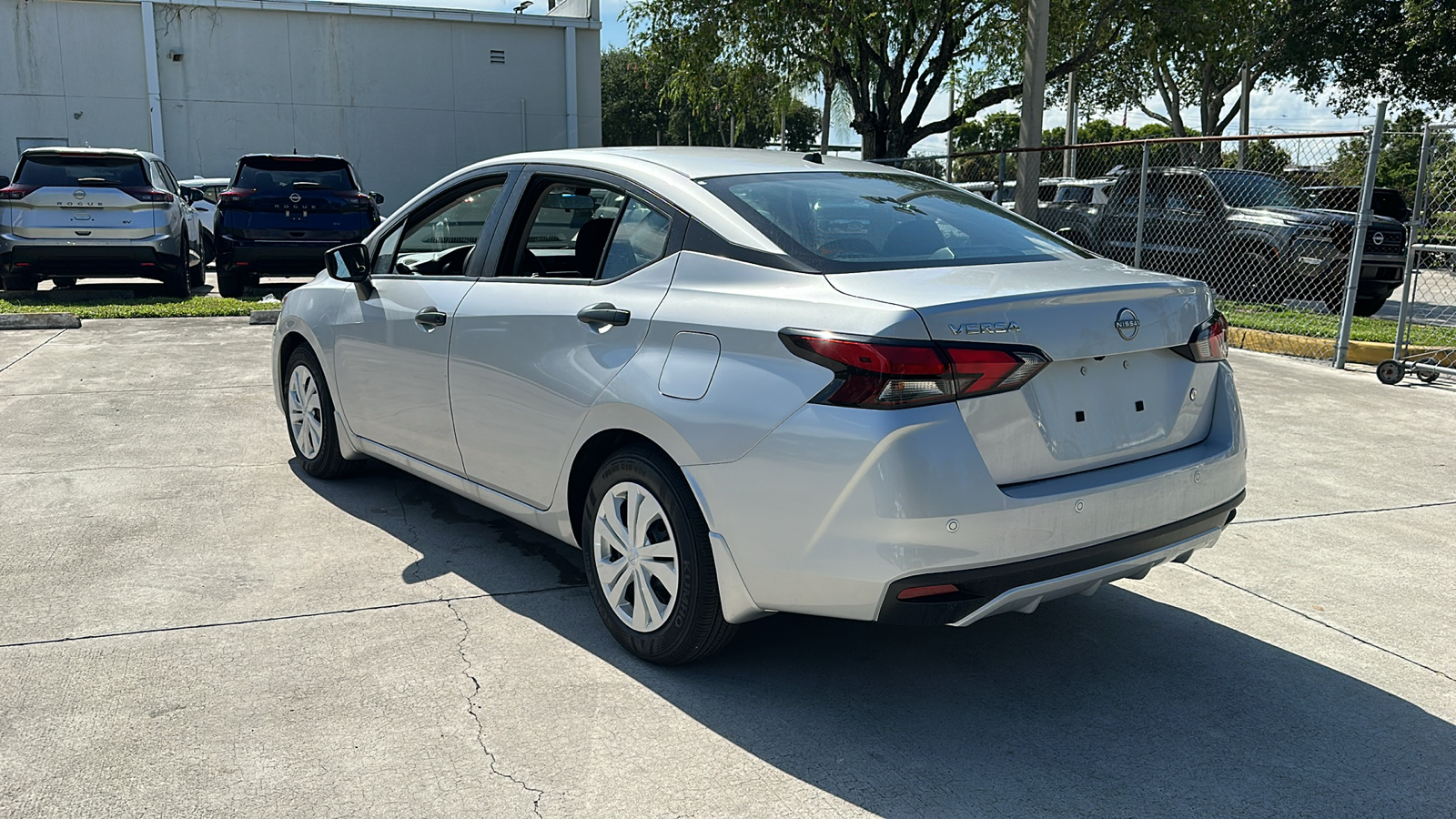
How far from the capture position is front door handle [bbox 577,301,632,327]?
366cm

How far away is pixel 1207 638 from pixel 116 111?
97.3 ft

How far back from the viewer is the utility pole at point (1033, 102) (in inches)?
497

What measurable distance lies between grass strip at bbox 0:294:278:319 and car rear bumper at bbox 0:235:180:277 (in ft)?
1.37

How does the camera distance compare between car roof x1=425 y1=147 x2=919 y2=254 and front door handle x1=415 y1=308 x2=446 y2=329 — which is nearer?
car roof x1=425 y1=147 x2=919 y2=254

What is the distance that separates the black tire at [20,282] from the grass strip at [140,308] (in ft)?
0.40

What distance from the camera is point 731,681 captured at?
3602 mm

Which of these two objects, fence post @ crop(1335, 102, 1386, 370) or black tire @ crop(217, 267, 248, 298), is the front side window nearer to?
fence post @ crop(1335, 102, 1386, 370)

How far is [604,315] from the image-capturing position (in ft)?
12.2

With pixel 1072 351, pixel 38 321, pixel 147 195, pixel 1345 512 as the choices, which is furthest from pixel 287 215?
pixel 1072 351

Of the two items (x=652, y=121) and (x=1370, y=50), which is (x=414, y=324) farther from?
(x=652, y=121)

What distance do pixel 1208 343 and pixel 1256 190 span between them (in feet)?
40.8

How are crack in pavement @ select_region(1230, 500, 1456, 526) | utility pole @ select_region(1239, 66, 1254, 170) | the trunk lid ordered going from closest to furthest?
1. the trunk lid
2. crack in pavement @ select_region(1230, 500, 1456, 526)
3. utility pole @ select_region(1239, 66, 1254, 170)

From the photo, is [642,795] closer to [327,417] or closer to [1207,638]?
[1207,638]

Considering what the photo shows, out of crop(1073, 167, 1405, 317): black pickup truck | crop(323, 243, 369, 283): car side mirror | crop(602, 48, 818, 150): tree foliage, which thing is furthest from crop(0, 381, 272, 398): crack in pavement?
crop(602, 48, 818, 150): tree foliage
